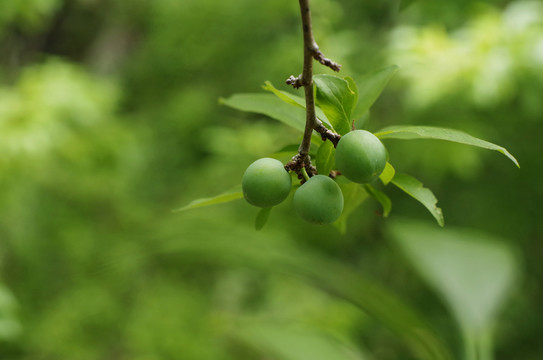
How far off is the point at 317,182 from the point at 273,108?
0.08m

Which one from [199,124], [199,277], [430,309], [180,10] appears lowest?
[199,277]

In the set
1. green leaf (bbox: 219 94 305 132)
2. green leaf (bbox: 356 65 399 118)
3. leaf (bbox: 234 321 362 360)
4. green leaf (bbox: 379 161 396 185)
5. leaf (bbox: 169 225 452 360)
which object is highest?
green leaf (bbox: 356 65 399 118)

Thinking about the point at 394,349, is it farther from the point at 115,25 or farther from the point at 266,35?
the point at 115,25

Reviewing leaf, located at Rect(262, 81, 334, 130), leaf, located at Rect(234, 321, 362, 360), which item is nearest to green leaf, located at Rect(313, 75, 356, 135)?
leaf, located at Rect(262, 81, 334, 130)

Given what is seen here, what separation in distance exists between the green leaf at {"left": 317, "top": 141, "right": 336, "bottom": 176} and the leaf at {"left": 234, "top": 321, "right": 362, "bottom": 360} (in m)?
0.49

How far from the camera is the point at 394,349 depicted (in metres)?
2.05

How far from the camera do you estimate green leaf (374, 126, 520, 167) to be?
268mm

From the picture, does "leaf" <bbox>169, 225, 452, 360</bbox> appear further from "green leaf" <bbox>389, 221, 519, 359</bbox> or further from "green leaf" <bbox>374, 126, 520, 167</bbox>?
"green leaf" <bbox>374, 126, 520, 167</bbox>

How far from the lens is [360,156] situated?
11.3 inches

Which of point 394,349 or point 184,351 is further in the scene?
point 394,349

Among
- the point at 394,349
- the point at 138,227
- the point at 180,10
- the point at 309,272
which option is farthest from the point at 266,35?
the point at 309,272

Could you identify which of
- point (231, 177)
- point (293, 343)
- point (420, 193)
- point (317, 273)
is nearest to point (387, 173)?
point (420, 193)

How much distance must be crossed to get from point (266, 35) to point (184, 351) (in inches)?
49.6

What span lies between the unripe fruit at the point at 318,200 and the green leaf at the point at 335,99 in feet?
0.11
